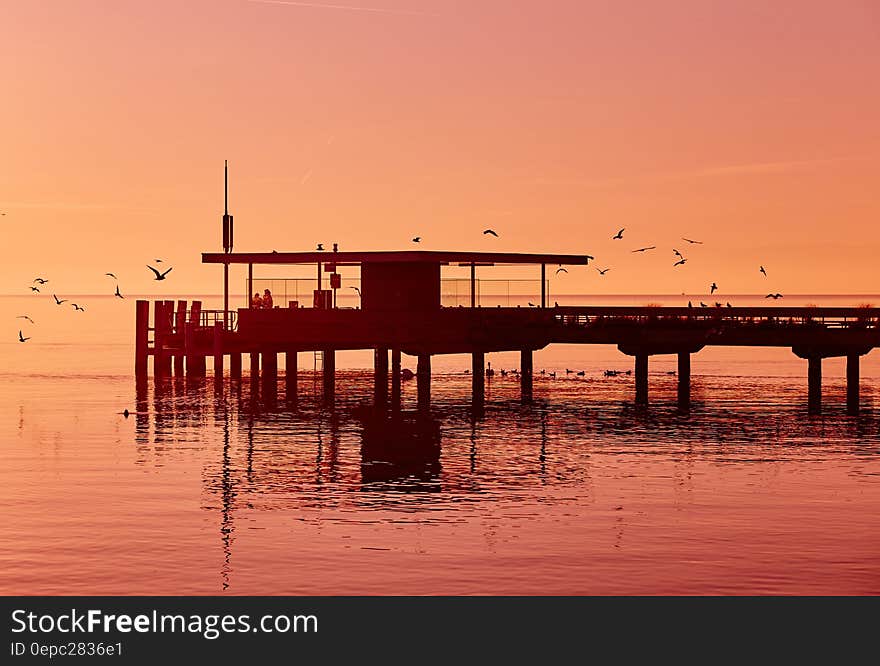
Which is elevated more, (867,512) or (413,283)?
(413,283)

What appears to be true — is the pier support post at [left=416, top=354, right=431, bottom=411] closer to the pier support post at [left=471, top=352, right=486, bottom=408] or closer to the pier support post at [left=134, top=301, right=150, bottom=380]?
the pier support post at [left=471, top=352, right=486, bottom=408]

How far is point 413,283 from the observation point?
75.5 metres

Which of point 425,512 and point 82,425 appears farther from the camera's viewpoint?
point 82,425

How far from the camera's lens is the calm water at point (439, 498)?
32719 mm

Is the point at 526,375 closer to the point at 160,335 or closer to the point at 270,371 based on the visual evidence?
the point at 270,371

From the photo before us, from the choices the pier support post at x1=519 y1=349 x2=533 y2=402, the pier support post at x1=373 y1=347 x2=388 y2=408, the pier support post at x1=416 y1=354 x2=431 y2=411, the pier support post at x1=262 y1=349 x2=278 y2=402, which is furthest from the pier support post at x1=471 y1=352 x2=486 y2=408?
the pier support post at x1=262 y1=349 x2=278 y2=402

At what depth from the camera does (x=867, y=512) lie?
41.5 meters

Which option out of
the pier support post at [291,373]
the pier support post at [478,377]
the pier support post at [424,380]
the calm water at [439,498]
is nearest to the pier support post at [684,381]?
the calm water at [439,498]

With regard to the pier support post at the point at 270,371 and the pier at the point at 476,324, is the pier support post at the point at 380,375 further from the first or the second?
the pier support post at the point at 270,371
